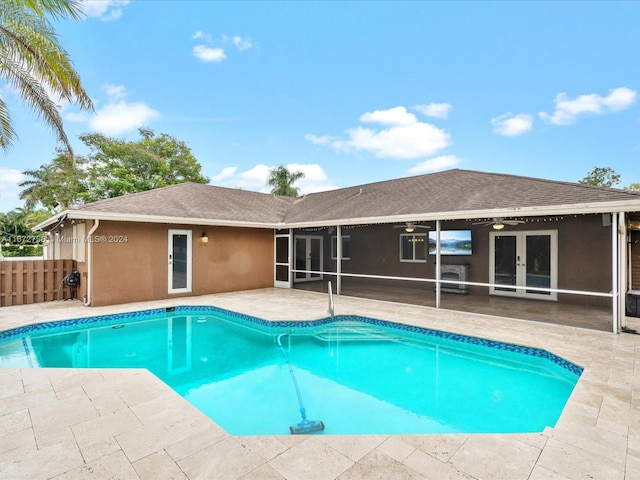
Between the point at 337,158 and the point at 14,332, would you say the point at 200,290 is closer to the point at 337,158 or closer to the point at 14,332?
the point at 14,332

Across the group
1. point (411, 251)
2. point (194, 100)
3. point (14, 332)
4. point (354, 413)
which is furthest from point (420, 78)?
point (14, 332)

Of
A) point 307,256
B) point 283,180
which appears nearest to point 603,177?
point 283,180

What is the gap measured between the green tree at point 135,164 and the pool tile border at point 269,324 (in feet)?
53.2

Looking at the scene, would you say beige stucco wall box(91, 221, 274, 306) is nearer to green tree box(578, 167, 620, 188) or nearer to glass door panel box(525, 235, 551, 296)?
glass door panel box(525, 235, 551, 296)

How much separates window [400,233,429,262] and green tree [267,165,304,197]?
1430cm

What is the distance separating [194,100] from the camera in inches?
749

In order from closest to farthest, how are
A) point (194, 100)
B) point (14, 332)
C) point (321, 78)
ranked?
point (14, 332), point (321, 78), point (194, 100)

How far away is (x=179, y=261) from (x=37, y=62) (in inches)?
229

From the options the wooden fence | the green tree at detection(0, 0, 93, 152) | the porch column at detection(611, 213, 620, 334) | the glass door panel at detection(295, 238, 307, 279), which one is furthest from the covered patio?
the green tree at detection(0, 0, 93, 152)

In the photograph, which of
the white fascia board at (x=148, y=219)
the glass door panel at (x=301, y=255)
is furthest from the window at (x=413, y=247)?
the white fascia board at (x=148, y=219)

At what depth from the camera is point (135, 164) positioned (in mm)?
23859

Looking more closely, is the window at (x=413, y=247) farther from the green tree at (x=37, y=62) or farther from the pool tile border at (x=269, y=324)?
the green tree at (x=37, y=62)

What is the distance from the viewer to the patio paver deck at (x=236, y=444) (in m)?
2.45

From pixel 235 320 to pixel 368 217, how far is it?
4.25 m
